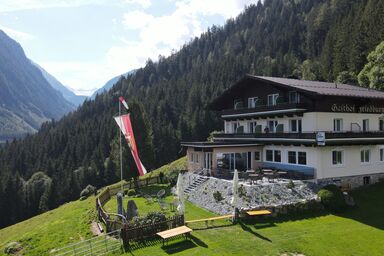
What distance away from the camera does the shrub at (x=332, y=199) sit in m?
28.6

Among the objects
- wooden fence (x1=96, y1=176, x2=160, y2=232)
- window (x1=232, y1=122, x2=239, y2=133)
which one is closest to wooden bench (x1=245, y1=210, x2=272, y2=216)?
wooden fence (x1=96, y1=176, x2=160, y2=232)

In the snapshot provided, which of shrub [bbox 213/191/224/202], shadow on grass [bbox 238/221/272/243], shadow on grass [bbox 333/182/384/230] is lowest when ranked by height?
shadow on grass [bbox 238/221/272/243]

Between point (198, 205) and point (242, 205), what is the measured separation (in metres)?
5.59

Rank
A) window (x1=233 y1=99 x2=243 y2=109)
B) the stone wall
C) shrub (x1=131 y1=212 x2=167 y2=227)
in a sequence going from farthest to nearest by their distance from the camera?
window (x1=233 y1=99 x2=243 y2=109) → the stone wall → shrub (x1=131 y1=212 x2=167 y2=227)

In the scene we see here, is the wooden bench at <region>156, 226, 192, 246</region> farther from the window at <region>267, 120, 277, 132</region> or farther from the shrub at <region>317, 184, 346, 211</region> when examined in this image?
the window at <region>267, 120, 277, 132</region>

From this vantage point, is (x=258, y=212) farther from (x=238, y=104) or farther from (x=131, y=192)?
(x=238, y=104)

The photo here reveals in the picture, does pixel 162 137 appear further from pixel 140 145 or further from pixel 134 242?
pixel 134 242

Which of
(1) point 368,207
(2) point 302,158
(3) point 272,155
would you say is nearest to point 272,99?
(3) point 272,155

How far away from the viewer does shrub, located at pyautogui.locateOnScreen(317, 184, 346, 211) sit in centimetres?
2862

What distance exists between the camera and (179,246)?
22.0 metres

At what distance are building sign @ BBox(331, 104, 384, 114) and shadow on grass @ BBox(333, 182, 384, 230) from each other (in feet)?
26.0

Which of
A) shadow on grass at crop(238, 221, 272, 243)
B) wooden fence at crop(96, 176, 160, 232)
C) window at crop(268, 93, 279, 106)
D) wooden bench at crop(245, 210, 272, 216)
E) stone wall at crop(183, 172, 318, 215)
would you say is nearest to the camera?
shadow on grass at crop(238, 221, 272, 243)

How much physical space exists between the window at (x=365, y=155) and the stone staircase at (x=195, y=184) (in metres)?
16.1

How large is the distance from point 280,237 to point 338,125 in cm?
1763
